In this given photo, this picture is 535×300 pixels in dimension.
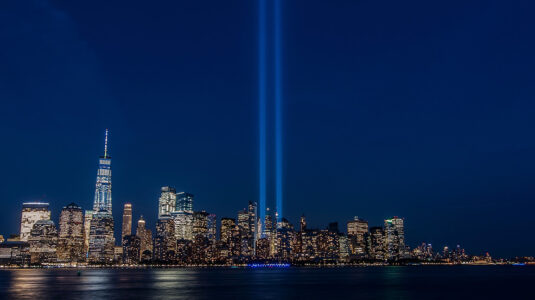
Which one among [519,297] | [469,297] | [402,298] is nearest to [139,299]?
[402,298]

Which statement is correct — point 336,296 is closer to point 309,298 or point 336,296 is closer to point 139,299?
point 309,298

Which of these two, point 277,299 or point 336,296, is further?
point 336,296

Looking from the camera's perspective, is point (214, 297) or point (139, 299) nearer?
point (139, 299)

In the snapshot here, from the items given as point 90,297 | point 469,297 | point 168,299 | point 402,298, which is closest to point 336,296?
point 402,298

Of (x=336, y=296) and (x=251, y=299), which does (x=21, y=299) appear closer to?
(x=251, y=299)

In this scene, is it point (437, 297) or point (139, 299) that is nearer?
point (139, 299)

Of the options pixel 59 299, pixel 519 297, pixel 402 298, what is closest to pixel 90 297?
pixel 59 299

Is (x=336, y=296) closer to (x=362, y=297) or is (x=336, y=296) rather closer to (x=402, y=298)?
(x=362, y=297)

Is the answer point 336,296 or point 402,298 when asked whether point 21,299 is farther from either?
point 402,298
